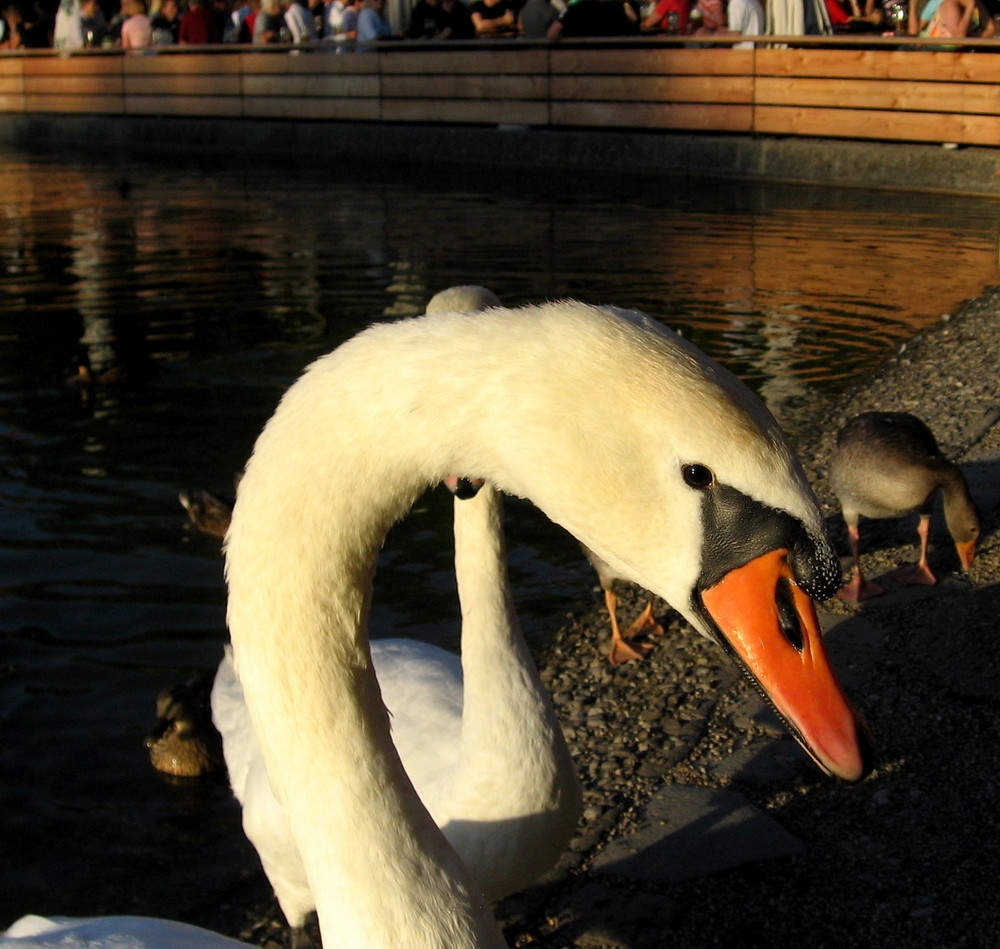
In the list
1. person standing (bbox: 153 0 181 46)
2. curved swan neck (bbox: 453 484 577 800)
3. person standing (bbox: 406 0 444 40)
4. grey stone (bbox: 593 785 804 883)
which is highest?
person standing (bbox: 153 0 181 46)

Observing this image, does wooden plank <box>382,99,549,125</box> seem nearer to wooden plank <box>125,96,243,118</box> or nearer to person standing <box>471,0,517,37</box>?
person standing <box>471,0,517,37</box>

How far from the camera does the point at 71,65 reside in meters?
25.5

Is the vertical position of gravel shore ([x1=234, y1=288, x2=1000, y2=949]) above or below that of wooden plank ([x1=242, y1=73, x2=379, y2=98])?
below

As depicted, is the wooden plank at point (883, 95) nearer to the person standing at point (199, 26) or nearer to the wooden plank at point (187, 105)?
the wooden plank at point (187, 105)

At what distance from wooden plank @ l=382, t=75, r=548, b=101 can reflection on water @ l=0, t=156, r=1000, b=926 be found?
1.66 m

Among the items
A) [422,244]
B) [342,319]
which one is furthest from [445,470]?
[422,244]

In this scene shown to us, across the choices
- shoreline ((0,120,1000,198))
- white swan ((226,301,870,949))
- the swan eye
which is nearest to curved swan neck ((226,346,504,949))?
white swan ((226,301,870,949))

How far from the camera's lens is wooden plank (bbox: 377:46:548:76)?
19.1 meters

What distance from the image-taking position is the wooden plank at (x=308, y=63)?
21.3 m

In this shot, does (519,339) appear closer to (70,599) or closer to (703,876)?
(703,876)

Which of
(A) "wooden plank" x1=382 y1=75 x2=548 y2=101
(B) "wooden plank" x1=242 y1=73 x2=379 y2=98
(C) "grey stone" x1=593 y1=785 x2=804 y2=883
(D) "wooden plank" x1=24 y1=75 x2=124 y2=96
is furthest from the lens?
(D) "wooden plank" x1=24 y1=75 x2=124 y2=96

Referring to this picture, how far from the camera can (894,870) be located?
322 cm

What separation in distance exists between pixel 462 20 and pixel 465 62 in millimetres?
1147

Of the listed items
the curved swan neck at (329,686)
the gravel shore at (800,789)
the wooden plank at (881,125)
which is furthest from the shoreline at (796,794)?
the wooden plank at (881,125)
